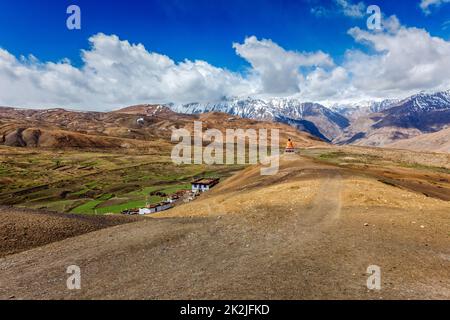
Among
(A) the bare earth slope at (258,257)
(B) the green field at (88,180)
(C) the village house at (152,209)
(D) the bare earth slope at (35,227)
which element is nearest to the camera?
(A) the bare earth slope at (258,257)

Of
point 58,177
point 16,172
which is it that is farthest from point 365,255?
point 16,172

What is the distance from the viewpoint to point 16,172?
152m

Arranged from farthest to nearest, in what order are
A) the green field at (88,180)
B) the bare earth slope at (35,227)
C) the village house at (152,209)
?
the green field at (88,180), the village house at (152,209), the bare earth slope at (35,227)

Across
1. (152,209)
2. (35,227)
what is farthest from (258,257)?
(152,209)

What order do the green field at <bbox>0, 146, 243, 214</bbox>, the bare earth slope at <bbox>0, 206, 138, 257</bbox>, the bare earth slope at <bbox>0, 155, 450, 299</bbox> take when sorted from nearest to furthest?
the bare earth slope at <bbox>0, 155, 450, 299</bbox> → the bare earth slope at <bbox>0, 206, 138, 257</bbox> → the green field at <bbox>0, 146, 243, 214</bbox>

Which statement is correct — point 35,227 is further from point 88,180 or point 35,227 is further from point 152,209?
point 88,180

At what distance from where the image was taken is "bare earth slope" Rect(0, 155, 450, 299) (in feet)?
44.9

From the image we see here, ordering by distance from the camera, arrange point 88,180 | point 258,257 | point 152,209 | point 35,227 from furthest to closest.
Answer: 1. point 88,180
2. point 152,209
3. point 35,227
4. point 258,257

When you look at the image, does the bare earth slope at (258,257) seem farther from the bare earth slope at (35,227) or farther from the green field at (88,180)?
the green field at (88,180)

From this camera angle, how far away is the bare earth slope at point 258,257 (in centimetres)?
1367

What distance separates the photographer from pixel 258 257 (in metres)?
17.2

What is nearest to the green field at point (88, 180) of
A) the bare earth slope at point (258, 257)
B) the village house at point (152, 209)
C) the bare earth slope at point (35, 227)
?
the village house at point (152, 209)

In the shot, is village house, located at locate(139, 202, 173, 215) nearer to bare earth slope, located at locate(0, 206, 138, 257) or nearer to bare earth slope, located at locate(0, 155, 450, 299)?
bare earth slope, located at locate(0, 206, 138, 257)

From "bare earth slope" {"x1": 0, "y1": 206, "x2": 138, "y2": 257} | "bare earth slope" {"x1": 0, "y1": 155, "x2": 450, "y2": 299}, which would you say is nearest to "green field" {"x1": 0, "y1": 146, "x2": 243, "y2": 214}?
"bare earth slope" {"x1": 0, "y1": 206, "x2": 138, "y2": 257}
